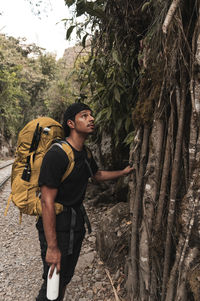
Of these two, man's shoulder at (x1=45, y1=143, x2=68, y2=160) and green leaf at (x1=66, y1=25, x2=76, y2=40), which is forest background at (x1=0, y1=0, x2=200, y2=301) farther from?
man's shoulder at (x1=45, y1=143, x2=68, y2=160)

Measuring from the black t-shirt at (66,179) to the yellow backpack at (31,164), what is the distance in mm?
74

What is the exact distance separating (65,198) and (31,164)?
1.47ft

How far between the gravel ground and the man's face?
6.79 feet

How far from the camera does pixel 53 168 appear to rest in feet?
5.82

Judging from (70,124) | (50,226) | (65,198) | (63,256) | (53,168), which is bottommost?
(63,256)

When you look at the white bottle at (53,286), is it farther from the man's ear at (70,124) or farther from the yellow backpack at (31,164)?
the man's ear at (70,124)

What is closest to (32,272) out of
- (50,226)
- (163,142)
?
(50,226)

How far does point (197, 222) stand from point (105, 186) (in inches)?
159

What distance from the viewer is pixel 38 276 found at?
318 centimetres

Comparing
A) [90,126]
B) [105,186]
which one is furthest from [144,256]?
[105,186]

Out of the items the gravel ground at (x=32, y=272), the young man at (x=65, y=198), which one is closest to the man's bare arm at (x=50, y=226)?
the young man at (x=65, y=198)

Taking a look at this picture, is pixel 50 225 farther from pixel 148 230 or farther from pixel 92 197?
pixel 92 197

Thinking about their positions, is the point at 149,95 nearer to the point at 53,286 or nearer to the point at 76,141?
the point at 76,141

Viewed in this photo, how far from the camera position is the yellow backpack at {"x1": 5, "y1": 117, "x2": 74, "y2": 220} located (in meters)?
1.94
